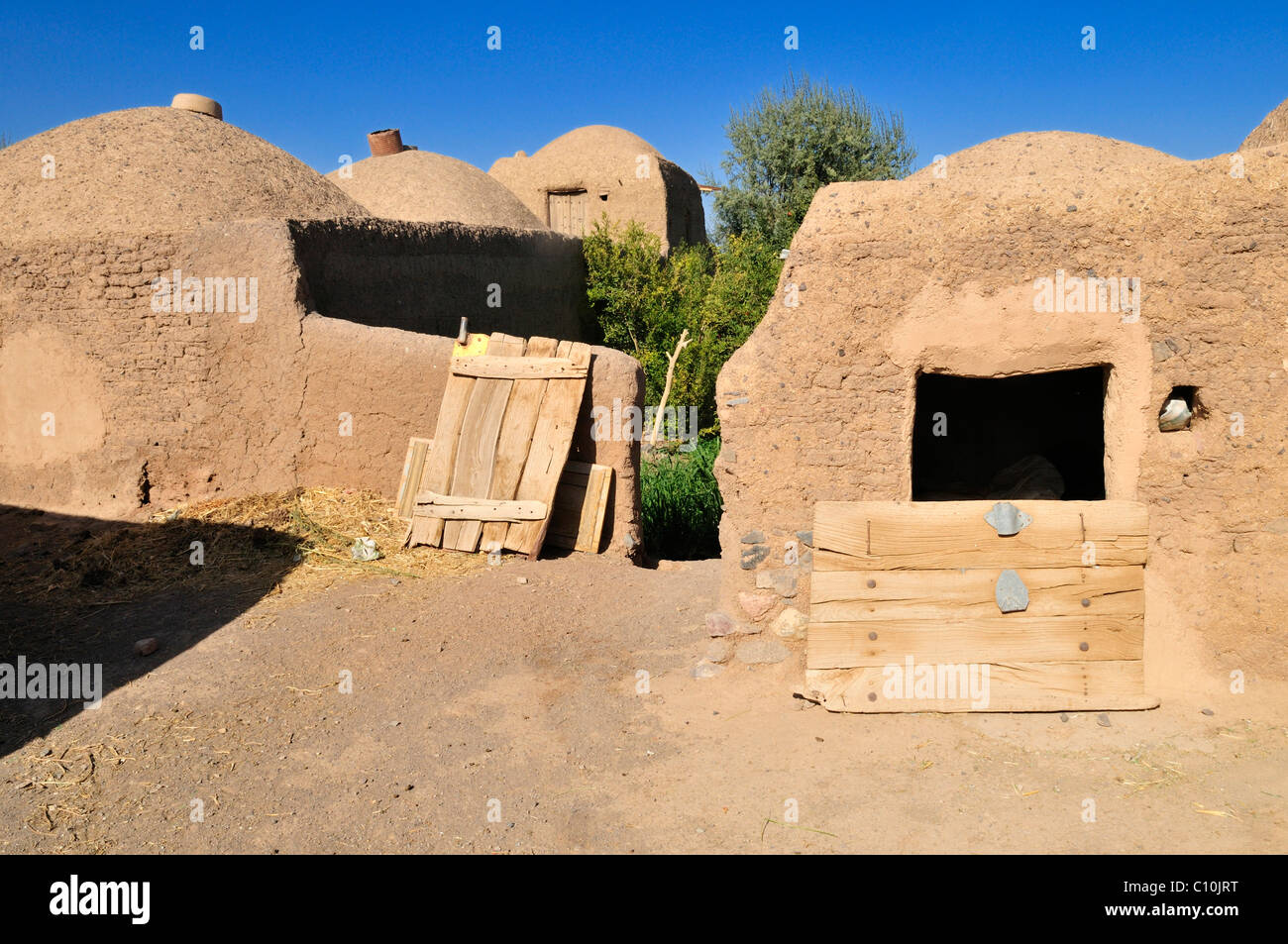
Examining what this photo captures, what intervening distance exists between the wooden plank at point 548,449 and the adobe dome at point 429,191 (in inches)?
254

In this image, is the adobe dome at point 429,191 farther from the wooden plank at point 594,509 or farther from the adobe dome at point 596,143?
the wooden plank at point 594,509

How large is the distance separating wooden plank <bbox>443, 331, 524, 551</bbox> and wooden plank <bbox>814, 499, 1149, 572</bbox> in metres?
3.42

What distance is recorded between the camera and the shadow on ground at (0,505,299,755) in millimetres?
5406

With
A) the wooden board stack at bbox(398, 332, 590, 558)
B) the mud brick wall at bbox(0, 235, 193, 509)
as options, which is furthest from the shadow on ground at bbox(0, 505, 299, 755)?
the wooden board stack at bbox(398, 332, 590, 558)

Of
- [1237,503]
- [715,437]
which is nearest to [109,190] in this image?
[715,437]

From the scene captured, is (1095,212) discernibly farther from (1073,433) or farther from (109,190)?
(109,190)

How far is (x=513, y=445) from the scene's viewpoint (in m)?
7.34

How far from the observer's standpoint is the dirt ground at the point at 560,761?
3.76m

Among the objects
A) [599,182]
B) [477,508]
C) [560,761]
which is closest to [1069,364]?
[560,761]

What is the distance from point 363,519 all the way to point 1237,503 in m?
6.16

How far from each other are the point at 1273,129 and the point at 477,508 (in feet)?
23.7

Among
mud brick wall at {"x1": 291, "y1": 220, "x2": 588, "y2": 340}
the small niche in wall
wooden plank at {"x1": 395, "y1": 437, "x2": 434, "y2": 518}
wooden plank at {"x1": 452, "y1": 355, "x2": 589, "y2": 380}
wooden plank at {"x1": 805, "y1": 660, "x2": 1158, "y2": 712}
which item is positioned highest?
mud brick wall at {"x1": 291, "y1": 220, "x2": 588, "y2": 340}

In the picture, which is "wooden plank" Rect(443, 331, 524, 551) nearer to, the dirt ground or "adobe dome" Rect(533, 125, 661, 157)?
the dirt ground

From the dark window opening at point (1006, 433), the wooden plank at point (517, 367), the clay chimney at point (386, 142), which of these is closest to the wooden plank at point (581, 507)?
the wooden plank at point (517, 367)
